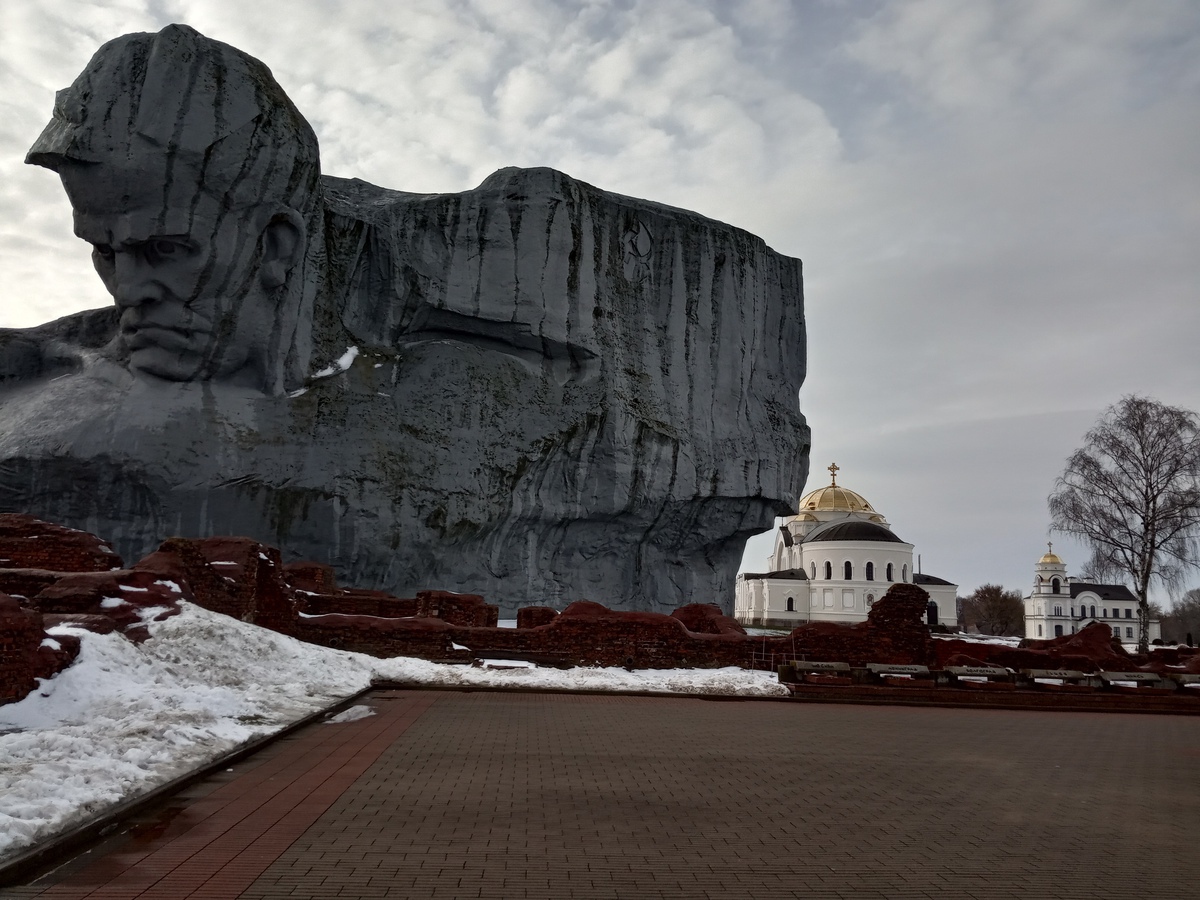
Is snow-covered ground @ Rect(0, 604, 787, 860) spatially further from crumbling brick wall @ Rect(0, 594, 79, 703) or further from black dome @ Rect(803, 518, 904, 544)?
black dome @ Rect(803, 518, 904, 544)

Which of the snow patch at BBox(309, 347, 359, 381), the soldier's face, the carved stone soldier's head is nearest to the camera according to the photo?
the carved stone soldier's head

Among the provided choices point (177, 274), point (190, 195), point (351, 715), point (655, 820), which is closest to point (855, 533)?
point (177, 274)

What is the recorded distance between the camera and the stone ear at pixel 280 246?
82.1ft

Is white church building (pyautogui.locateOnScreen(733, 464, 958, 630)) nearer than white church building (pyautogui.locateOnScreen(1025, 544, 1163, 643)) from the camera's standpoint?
Yes

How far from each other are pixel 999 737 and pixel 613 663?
705 centimetres

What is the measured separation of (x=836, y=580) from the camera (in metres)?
71.5

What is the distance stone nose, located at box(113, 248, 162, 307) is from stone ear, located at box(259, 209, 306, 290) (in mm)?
2759

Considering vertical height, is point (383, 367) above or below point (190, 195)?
below

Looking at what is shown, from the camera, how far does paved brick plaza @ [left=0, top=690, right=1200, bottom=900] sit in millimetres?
4230

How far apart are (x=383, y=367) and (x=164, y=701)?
2114cm

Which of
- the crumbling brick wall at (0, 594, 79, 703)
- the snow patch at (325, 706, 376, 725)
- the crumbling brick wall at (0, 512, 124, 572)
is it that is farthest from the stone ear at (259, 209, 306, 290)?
the crumbling brick wall at (0, 594, 79, 703)

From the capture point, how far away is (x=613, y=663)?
1570 cm

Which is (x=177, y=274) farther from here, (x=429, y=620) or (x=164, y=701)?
(x=164, y=701)

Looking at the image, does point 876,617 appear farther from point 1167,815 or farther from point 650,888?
point 650,888
